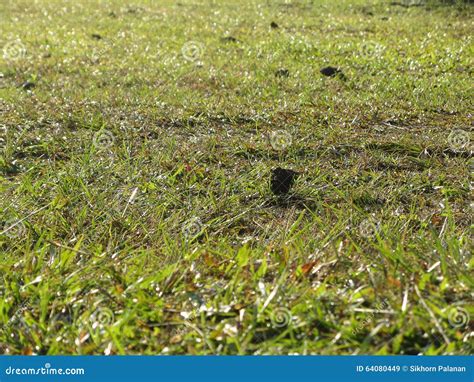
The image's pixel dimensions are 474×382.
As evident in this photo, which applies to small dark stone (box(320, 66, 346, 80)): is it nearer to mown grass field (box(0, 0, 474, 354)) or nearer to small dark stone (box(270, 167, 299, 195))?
mown grass field (box(0, 0, 474, 354))

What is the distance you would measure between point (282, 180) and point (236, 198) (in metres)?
0.38

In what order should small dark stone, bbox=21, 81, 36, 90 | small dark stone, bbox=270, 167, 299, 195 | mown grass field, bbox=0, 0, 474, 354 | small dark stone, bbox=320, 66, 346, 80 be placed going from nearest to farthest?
mown grass field, bbox=0, 0, 474, 354
small dark stone, bbox=270, 167, 299, 195
small dark stone, bbox=21, 81, 36, 90
small dark stone, bbox=320, 66, 346, 80

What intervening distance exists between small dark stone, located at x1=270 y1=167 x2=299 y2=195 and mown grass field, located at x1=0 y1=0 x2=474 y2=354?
0.07 metres

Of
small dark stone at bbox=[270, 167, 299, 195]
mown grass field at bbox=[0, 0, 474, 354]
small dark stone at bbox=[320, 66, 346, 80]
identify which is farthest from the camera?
small dark stone at bbox=[320, 66, 346, 80]

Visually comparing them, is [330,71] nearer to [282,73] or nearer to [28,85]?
[282,73]

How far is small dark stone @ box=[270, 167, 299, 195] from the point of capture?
420 centimetres

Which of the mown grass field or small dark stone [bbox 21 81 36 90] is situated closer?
the mown grass field

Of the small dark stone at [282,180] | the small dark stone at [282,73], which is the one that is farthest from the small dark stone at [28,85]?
the small dark stone at [282,180]

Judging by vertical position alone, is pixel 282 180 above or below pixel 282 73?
above

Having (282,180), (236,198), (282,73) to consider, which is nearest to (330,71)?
(282,73)

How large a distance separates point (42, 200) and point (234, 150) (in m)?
1.43

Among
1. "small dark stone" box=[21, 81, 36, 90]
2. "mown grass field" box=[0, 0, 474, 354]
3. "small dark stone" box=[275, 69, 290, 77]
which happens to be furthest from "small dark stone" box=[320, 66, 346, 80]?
"small dark stone" box=[21, 81, 36, 90]

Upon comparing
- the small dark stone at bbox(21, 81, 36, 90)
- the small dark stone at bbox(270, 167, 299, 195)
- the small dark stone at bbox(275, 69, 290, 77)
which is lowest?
the small dark stone at bbox(275, 69, 290, 77)

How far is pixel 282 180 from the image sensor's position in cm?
429
